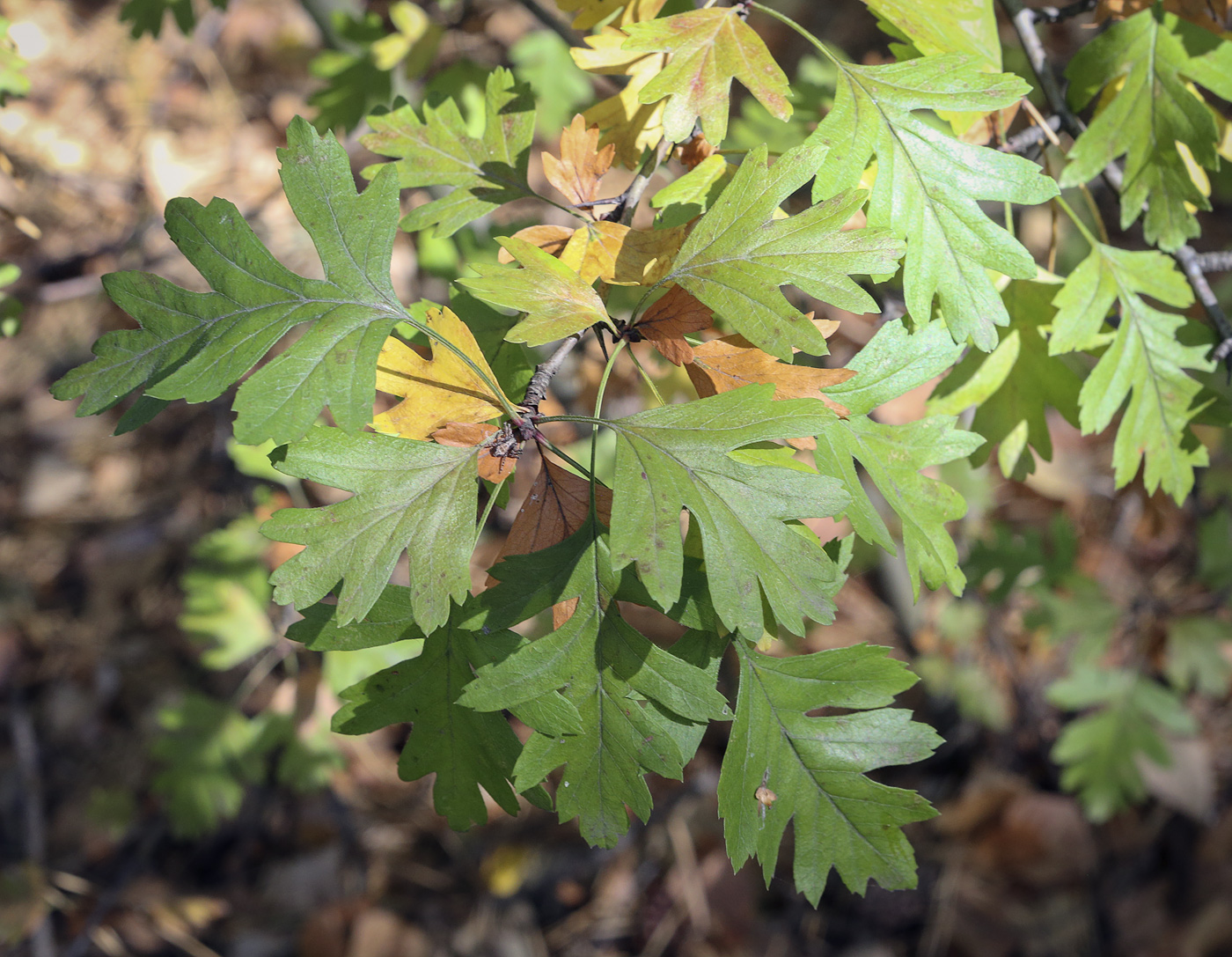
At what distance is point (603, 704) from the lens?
73cm

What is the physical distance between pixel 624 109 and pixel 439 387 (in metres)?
0.38

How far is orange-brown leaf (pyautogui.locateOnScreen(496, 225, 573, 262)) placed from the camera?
858 millimetres

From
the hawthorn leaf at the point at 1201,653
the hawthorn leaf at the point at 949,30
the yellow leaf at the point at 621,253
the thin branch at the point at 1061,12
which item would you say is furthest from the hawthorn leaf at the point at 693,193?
the hawthorn leaf at the point at 1201,653

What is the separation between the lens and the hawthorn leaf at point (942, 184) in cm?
77

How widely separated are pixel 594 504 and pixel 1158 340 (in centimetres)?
74

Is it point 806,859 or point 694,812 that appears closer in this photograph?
point 806,859

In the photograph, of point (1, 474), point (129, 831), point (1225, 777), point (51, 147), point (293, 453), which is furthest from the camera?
point (51, 147)

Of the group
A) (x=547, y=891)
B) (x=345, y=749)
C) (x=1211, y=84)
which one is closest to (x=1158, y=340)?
(x=1211, y=84)

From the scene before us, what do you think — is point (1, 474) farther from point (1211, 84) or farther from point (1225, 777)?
point (1225, 777)

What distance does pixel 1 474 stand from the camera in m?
3.04

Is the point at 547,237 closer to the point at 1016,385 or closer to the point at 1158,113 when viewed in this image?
the point at 1016,385

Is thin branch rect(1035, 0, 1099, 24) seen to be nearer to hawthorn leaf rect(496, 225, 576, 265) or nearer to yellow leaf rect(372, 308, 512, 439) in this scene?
hawthorn leaf rect(496, 225, 576, 265)

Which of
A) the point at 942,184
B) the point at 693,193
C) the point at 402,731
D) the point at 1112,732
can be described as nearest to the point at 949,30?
the point at 942,184

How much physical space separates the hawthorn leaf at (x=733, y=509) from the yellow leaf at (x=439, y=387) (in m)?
0.16
